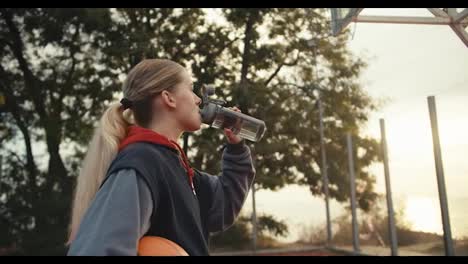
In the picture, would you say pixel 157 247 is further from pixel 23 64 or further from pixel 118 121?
pixel 23 64

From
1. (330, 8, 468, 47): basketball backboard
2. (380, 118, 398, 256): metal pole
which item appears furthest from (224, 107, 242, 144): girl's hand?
(380, 118, 398, 256): metal pole

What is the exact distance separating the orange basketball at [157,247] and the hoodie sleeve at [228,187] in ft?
1.35

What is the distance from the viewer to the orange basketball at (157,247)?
3.46ft

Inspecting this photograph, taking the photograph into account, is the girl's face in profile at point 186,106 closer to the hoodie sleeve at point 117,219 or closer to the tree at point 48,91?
the hoodie sleeve at point 117,219

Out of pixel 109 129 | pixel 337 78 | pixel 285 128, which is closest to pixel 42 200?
pixel 285 128

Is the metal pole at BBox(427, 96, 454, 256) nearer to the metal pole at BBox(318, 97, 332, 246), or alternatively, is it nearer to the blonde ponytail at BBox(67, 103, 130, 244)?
the metal pole at BBox(318, 97, 332, 246)

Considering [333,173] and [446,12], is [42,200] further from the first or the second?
[446,12]

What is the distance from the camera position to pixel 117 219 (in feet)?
3.29

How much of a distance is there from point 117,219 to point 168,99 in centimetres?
45

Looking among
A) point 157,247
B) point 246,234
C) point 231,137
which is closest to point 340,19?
point 231,137

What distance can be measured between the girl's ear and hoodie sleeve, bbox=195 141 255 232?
30 cm

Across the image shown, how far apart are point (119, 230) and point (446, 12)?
484cm

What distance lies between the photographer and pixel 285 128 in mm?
10484

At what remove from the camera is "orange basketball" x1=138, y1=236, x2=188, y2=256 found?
3.46 feet
